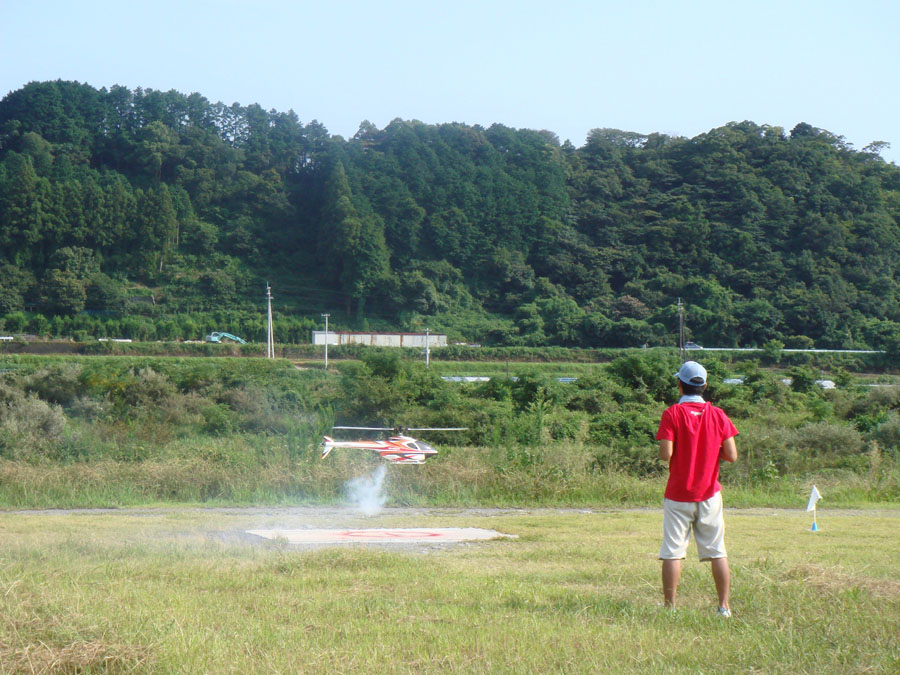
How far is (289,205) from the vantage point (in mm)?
95625

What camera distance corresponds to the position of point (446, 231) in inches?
3457

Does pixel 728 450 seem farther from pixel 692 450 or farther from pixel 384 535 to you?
pixel 384 535

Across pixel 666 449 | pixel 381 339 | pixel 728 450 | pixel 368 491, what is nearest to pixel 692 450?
pixel 666 449

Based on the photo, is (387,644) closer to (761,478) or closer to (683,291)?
(761,478)

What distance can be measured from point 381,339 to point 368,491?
5269 cm

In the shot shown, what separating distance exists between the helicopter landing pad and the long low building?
5333 centimetres

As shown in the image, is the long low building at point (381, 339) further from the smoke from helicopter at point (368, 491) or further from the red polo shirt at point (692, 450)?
the red polo shirt at point (692, 450)

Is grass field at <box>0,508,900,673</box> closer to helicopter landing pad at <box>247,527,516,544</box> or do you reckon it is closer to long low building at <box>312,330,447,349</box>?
helicopter landing pad at <box>247,527,516,544</box>

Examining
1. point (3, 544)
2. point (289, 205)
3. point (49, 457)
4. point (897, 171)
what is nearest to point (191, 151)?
point (289, 205)

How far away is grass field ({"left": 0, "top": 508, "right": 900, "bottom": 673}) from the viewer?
13.5 feet

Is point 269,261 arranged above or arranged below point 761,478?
above

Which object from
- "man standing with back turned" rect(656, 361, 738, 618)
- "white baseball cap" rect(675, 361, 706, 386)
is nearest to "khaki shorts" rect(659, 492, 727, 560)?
"man standing with back turned" rect(656, 361, 738, 618)

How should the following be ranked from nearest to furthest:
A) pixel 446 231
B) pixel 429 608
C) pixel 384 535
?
1. pixel 429 608
2. pixel 384 535
3. pixel 446 231

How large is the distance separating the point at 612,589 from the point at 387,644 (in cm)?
207
